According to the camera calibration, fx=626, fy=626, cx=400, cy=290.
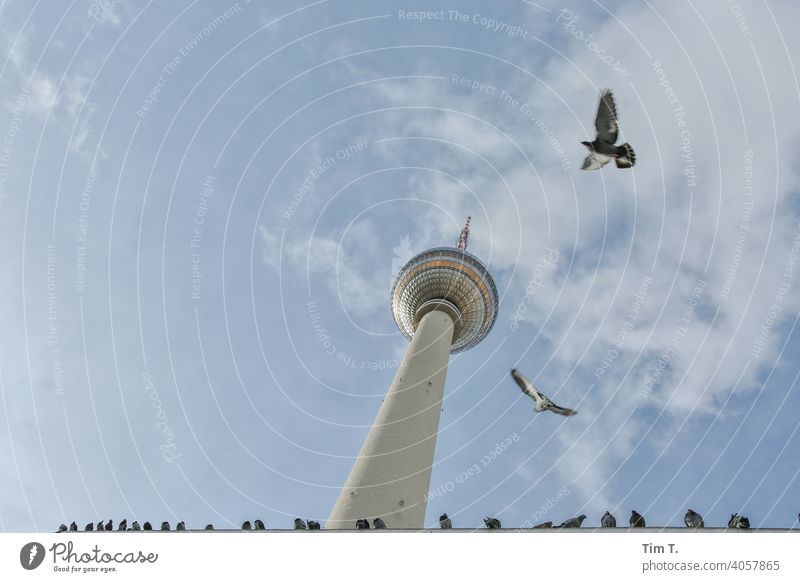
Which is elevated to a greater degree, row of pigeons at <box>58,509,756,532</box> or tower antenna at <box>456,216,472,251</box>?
tower antenna at <box>456,216,472,251</box>

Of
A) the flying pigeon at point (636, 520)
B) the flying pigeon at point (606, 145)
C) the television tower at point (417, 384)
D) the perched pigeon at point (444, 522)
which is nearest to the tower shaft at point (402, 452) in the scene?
the television tower at point (417, 384)

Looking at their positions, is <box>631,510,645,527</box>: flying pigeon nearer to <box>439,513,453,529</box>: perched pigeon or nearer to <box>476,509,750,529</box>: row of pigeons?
<box>476,509,750,529</box>: row of pigeons

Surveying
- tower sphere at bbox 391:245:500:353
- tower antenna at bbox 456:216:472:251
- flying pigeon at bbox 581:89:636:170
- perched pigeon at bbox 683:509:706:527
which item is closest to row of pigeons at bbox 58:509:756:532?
perched pigeon at bbox 683:509:706:527

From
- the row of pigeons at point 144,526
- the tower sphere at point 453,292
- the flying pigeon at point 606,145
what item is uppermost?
the flying pigeon at point 606,145

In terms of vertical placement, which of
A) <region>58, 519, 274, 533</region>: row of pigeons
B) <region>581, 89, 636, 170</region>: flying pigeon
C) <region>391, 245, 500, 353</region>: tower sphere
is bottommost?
<region>58, 519, 274, 533</region>: row of pigeons

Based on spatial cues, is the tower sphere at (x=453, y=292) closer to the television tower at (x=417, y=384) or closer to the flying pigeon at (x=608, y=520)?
the television tower at (x=417, y=384)
